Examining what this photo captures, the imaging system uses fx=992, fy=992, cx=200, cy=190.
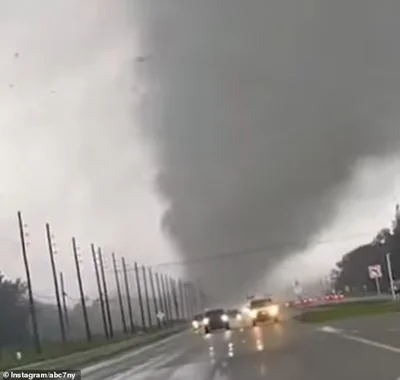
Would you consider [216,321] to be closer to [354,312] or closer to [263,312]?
[263,312]

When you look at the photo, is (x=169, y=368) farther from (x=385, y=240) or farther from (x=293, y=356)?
(x=385, y=240)

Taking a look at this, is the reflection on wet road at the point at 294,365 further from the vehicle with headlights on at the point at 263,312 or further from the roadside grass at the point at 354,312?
the vehicle with headlights on at the point at 263,312

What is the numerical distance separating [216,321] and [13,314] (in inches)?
1676

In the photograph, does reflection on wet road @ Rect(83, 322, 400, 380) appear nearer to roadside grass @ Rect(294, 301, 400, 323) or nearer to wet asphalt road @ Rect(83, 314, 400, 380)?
wet asphalt road @ Rect(83, 314, 400, 380)

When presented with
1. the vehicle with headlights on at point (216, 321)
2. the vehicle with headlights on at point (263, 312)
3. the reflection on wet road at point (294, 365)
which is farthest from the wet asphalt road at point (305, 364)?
the vehicle with headlights on at point (216, 321)

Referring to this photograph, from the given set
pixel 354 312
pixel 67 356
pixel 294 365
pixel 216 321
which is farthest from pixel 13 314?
pixel 294 365

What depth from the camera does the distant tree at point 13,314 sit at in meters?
114

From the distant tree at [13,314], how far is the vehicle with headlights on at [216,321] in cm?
3395

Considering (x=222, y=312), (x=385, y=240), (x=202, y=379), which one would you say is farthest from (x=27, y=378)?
(x=385, y=240)

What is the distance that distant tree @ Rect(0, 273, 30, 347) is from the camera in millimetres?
114438

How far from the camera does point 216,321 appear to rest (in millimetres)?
82688

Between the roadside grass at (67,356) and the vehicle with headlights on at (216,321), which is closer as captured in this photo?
the roadside grass at (67,356)

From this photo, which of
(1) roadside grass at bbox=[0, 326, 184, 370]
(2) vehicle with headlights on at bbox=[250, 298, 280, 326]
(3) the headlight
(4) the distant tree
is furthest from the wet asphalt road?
(4) the distant tree

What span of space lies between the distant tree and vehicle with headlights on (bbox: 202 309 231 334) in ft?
111
